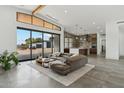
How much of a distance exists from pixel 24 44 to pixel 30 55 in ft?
3.22

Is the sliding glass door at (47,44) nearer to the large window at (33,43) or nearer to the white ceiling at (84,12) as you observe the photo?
the large window at (33,43)

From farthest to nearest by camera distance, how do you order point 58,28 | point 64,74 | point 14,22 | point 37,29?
1. point 58,28
2. point 37,29
3. point 14,22
4. point 64,74

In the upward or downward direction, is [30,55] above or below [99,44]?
below

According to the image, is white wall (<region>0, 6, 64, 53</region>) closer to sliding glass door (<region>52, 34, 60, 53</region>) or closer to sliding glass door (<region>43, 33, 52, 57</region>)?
sliding glass door (<region>43, 33, 52, 57</region>)

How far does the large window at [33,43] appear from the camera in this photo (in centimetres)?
804

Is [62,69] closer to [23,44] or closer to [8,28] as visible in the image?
[8,28]

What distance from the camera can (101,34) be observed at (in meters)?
14.3

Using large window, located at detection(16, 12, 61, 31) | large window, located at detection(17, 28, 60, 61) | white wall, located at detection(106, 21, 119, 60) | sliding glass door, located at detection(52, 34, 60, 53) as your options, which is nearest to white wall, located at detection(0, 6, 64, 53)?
large window, located at detection(16, 12, 61, 31)

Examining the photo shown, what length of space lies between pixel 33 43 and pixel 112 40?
6.34 meters

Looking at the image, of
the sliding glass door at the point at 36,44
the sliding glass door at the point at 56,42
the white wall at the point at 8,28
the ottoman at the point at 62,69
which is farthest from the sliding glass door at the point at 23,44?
the ottoman at the point at 62,69

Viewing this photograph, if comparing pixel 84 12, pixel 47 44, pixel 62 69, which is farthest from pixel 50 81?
pixel 47 44
